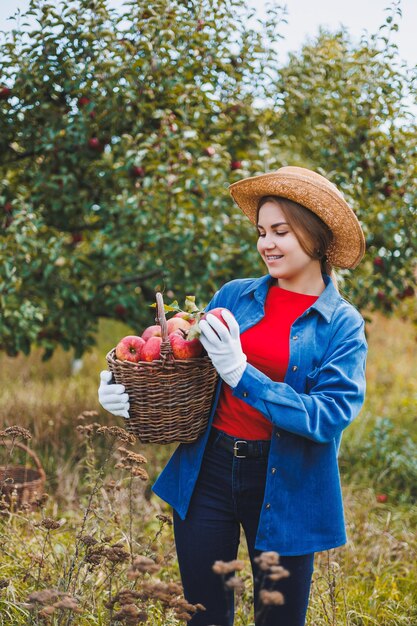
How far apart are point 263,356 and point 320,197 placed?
508 mm

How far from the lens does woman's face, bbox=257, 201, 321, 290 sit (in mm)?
2070

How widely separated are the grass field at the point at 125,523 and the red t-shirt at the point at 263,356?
0.37m

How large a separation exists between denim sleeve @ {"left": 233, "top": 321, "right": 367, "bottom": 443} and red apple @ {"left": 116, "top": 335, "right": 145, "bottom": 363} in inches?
11.4

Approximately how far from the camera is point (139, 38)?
3861mm

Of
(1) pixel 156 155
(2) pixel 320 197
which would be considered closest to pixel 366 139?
(1) pixel 156 155

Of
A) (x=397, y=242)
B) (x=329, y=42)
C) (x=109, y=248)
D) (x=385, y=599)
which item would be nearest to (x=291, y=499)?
(x=385, y=599)

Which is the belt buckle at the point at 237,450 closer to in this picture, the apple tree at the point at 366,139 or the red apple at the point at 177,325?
the red apple at the point at 177,325

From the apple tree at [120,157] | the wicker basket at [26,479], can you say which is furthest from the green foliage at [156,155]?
the wicker basket at [26,479]

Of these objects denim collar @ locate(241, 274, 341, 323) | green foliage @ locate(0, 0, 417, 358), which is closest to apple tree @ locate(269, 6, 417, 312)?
green foliage @ locate(0, 0, 417, 358)

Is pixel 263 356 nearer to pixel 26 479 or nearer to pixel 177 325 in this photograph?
pixel 177 325

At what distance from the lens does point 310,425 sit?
1.87 meters

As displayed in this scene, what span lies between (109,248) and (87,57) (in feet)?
3.60

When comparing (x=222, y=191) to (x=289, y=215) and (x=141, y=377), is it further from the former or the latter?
(x=141, y=377)

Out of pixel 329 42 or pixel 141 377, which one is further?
pixel 329 42
